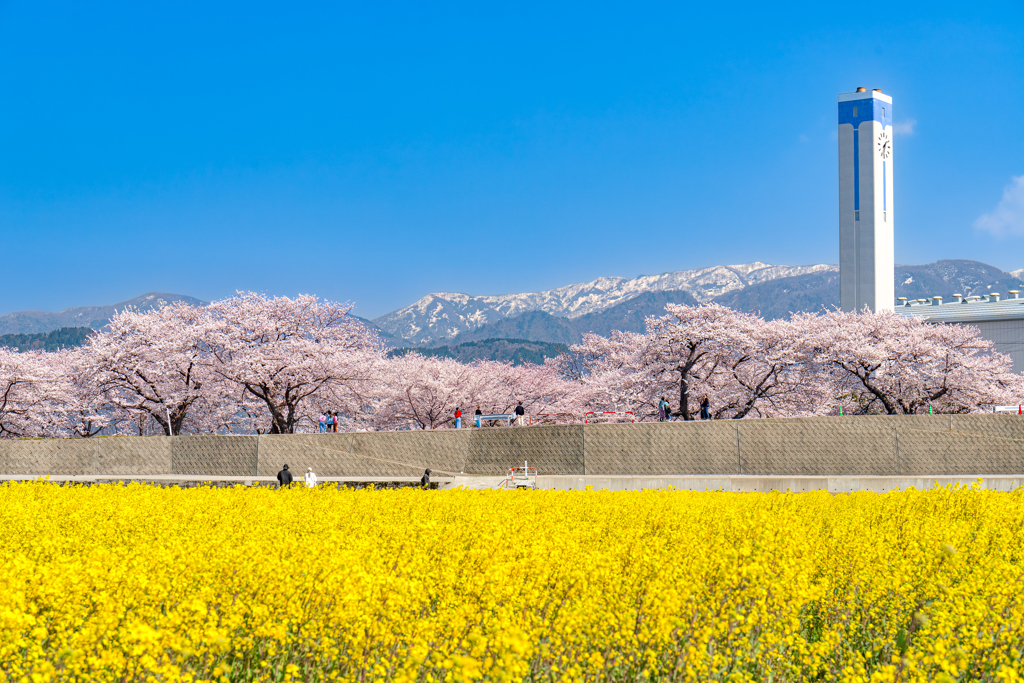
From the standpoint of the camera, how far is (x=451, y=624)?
4.64m

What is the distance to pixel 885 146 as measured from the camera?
5762 cm

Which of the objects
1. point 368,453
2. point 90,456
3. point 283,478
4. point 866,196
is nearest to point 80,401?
point 90,456

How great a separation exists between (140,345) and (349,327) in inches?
396

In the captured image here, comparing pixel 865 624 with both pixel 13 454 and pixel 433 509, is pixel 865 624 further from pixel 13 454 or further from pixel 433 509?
pixel 13 454

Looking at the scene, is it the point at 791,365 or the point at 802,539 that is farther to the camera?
the point at 791,365

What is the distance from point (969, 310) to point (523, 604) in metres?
60.7

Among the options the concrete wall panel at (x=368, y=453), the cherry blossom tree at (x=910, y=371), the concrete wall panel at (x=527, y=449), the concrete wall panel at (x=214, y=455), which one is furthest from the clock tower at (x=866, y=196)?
the concrete wall panel at (x=214, y=455)

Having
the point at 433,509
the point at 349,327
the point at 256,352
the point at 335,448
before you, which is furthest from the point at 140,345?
the point at 433,509

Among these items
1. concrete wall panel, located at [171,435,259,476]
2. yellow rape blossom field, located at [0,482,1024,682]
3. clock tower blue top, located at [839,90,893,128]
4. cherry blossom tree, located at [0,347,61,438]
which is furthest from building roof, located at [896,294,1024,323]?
cherry blossom tree, located at [0,347,61,438]

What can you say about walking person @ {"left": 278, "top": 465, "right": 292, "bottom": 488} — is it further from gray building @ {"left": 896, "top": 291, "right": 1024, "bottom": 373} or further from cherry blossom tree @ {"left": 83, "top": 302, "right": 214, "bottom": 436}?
gray building @ {"left": 896, "top": 291, "right": 1024, "bottom": 373}

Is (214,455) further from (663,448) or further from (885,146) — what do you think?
(885,146)

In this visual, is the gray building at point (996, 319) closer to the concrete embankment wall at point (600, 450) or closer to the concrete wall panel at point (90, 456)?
the concrete embankment wall at point (600, 450)

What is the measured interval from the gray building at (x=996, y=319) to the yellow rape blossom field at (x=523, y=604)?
158 feet

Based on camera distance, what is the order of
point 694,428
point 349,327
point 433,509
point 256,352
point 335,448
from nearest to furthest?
point 433,509, point 694,428, point 335,448, point 256,352, point 349,327
